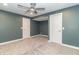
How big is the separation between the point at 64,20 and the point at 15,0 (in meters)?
2.68

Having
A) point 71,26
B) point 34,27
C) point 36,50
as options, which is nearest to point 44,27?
point 34,27

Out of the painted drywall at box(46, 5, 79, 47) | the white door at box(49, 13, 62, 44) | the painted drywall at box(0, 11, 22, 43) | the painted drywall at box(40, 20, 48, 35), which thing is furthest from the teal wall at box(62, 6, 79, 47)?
the painted drywall at box(40, 20, 48, 35)

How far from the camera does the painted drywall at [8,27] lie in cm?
327

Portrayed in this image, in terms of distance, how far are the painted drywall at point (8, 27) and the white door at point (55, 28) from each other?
6.06 feet

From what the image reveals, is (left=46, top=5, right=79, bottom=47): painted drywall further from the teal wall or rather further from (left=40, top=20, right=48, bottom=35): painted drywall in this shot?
(left=40, top=20, right=48, bottom=35): painted drywall

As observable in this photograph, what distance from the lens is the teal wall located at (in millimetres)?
2650

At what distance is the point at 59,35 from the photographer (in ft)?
11.4

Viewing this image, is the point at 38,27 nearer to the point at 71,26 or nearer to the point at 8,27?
the point at 8,27

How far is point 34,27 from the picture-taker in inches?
240

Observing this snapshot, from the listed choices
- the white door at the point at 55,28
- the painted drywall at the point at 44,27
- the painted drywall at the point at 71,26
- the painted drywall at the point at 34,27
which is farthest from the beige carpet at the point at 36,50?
the painted drywall at the point at 44,27

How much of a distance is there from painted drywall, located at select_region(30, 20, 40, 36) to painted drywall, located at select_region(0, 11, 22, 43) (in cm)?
163

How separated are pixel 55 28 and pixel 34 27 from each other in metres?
2.66

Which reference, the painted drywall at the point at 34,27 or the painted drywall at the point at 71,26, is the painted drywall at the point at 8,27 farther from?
the painted drywall at the point at 71,26
